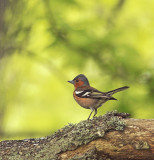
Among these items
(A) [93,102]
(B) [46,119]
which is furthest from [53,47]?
(B) [46,119]

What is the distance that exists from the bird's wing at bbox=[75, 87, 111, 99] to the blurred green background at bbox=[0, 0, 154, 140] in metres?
1.15

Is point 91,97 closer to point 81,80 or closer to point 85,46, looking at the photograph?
point 81,80

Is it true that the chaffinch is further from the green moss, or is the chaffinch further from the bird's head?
the green moss

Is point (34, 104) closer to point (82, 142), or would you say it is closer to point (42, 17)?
point (42, 17)

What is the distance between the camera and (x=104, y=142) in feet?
16.1

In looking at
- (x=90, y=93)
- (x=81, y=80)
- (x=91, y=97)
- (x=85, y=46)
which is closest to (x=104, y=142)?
(x=91, y=97)

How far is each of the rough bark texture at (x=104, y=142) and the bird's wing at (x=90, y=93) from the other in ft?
3.83

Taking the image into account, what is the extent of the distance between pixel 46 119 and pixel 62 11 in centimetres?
400

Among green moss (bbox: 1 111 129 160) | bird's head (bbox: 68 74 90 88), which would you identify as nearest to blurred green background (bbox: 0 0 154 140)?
bird's head (bbox: 68 74 90 88)

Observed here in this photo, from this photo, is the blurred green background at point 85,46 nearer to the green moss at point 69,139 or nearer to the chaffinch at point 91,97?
the chaffinch at point 91,97

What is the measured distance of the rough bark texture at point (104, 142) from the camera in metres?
4.87

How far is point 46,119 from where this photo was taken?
11227mm

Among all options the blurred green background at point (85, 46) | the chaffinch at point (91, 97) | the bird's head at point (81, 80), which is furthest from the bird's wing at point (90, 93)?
the blurred green background at point (85, 46)

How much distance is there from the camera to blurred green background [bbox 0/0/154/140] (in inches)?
314
